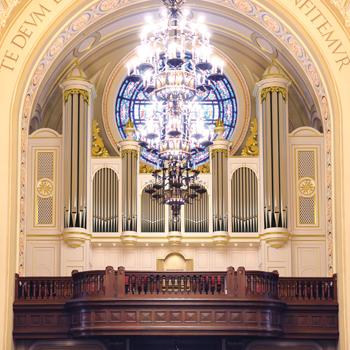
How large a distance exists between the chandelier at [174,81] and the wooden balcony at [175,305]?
9.99 ft

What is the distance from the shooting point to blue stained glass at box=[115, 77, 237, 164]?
3003 cm

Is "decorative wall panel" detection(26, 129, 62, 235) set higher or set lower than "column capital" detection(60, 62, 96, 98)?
lower

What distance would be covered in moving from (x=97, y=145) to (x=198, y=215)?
3.17 m

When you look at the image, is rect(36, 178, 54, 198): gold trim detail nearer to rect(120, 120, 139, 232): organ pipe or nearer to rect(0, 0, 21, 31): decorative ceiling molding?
rect(120, 120, 139, 232): organ pipe

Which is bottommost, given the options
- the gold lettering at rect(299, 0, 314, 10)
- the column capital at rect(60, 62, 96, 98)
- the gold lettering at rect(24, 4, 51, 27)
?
the column capital at rect(60, 62, 96, 98)

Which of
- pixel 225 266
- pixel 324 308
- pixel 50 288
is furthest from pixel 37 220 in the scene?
pixel 324 308

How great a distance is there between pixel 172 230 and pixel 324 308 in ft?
13.7

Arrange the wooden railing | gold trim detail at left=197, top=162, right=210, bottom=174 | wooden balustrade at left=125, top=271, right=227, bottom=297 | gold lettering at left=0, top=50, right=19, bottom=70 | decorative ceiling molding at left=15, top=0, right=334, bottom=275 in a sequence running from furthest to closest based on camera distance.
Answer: gold trim detail at left=197, top=162, right=210, bottom=174, decorative ceiling molding at left=15, top=0, right=334, bottom=275, gold lettering at left=0, top=50, right=19, bottom=70, wooden balustrade at left=125, top=271, right=227, bottom=297, the wooden railing

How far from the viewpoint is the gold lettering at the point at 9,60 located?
2517 centimetres

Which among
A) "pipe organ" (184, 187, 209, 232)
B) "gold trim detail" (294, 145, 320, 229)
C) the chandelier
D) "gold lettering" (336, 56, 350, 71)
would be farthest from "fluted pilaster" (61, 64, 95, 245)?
"gold lettering" (336, 56, 350, 71)

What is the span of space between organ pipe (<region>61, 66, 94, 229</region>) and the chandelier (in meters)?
4.76

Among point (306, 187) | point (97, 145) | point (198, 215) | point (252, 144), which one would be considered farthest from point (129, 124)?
point (306, 187)

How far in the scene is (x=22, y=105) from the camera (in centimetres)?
2536

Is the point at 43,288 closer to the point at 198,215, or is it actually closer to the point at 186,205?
the point at 186,205
